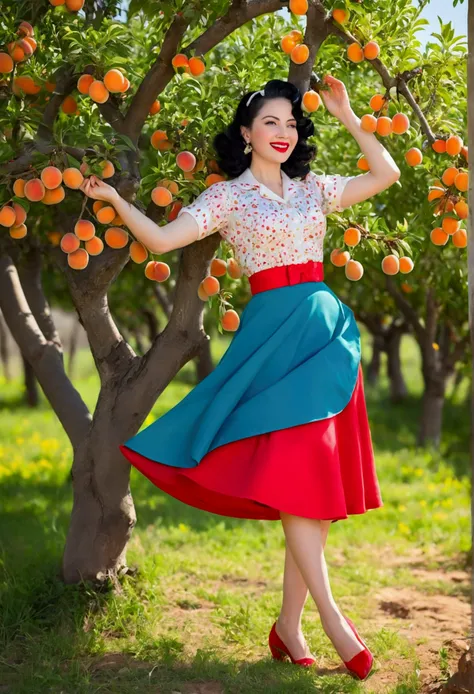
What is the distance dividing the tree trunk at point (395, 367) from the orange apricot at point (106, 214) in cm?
910

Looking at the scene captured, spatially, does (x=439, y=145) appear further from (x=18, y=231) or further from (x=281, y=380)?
(x=18, y=231)

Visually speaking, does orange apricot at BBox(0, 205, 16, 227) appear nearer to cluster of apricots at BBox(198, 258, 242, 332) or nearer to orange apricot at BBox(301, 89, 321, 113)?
cluster of apricots at BBox(198, 258, 242, 332)

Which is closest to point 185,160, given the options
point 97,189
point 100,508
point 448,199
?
point 97,189

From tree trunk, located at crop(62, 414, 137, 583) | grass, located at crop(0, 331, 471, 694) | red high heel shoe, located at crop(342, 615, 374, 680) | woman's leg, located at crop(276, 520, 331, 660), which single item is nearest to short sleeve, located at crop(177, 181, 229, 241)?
tree trunk, located at crop(62, 414, 137, 583)

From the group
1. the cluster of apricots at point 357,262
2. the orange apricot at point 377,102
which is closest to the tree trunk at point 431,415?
the cluster of apricots at point 357,262

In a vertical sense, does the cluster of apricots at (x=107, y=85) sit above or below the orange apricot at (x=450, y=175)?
above

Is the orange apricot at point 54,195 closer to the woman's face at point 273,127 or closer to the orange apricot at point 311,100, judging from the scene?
the woman's face at point 273,127

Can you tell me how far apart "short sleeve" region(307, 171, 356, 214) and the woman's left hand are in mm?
221

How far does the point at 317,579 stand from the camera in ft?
9.73

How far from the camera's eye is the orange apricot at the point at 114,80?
292 centimetres

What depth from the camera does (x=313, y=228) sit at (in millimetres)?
3195

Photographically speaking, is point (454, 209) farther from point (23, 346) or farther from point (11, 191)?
point (23, 346)

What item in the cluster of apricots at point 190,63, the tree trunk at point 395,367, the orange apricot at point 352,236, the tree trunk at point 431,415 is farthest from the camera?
the tree trunk at point 395,367

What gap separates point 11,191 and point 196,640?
1861 millimetres
